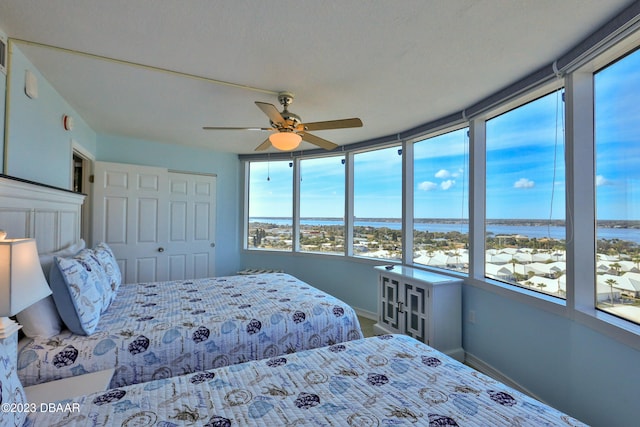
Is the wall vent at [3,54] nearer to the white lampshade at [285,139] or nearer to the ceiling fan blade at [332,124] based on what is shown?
the white lampshade at [285,139]

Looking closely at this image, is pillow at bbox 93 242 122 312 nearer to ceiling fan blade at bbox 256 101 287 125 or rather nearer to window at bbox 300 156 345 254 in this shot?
ceiling fan blade at bbox 256 101 287 125

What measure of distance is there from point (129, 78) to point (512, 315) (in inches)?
132

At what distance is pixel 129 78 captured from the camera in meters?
2.17

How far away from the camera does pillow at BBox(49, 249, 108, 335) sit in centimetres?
153

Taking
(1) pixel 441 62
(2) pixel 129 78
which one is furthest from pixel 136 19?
(1) pixel 441 62

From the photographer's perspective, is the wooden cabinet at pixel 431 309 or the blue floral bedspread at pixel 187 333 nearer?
the blue floral bedspread at pixel 187 333

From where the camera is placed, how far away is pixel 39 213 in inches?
76.3

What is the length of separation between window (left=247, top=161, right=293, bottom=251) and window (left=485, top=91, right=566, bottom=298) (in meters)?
2.78

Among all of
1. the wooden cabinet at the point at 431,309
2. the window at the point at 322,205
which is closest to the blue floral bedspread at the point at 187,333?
the wooden cabinet at the point at 431,309

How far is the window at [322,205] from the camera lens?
4230 millimetres

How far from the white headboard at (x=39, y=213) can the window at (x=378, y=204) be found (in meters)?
3.05

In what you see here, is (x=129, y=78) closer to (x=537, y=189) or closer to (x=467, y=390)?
(x=467, y=390)

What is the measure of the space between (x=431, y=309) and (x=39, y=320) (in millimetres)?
2691

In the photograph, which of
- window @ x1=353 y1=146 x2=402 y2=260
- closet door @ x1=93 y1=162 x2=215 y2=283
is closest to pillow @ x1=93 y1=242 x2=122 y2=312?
closet door @ x1=93 y1=162 x2=215 y2=283
